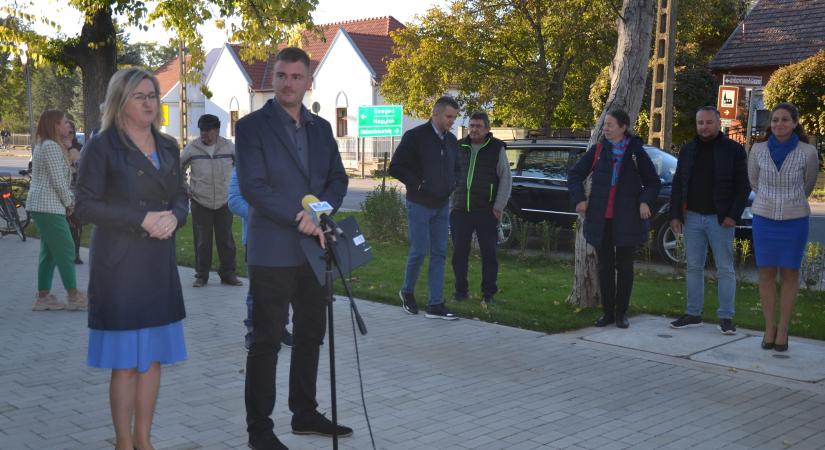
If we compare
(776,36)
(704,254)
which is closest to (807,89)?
(776,36)

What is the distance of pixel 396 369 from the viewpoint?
636 centimetres

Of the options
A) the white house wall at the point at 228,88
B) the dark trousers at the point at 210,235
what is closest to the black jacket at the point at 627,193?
the dark trousers at the point at 210,235

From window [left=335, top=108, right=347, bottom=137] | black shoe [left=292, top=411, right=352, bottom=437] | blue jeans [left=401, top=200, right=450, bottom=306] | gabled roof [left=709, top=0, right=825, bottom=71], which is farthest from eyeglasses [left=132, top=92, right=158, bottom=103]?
window [left=335, top=108, right=347, bottom=137]

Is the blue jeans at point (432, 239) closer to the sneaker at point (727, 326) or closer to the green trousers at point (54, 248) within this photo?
the sneaker at point (727, 326)

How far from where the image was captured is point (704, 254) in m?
7.75

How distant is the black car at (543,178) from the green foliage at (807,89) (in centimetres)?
1447

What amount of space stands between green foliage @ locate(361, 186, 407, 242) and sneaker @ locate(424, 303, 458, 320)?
20.0 feet

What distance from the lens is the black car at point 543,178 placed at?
1345 centimetres

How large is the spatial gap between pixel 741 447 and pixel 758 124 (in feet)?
74.3

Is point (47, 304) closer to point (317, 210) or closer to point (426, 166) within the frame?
point (426, 166)

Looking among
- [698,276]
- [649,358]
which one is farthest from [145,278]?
[698,276]

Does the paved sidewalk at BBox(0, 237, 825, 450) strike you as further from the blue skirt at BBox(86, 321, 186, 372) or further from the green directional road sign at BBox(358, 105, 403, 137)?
the green directional road sign at BBox(358, 105, 403, 137)

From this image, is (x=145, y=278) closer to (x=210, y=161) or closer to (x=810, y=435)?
(x=810, y=435)

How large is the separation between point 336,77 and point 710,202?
43.6 meters
